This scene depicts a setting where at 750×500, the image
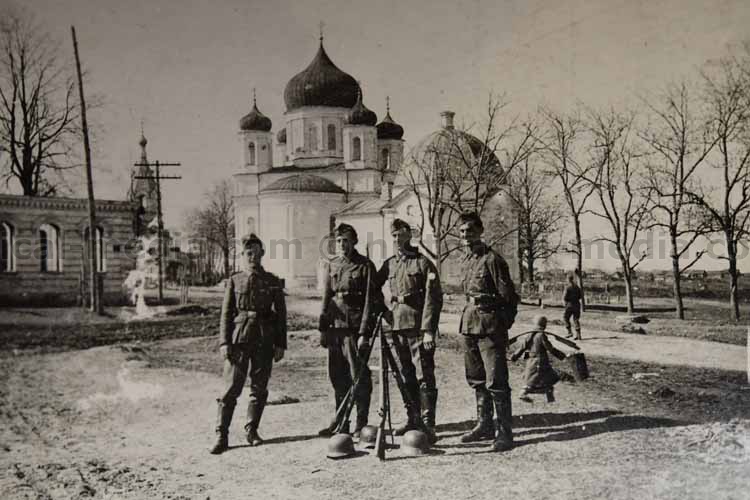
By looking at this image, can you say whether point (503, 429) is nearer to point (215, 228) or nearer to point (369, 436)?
point (369, 436)

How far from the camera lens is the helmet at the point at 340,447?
2959 mm

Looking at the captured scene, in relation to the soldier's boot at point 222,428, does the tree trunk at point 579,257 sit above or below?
above

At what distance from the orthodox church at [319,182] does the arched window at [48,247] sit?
94 cm

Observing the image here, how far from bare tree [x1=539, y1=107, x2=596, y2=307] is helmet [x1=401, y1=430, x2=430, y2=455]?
5.07 feet

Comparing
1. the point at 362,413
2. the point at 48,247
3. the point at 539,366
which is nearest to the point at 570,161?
the point at 539,366

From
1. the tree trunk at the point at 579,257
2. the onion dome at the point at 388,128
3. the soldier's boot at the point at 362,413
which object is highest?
the onion dome at the point at 388,128

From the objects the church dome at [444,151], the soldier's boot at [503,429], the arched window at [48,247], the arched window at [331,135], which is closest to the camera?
the soldier's boot at [503,429]

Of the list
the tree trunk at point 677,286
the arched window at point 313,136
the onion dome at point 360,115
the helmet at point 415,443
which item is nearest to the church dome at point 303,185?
the arched window at point 313,136

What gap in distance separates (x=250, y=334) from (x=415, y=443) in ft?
3.15

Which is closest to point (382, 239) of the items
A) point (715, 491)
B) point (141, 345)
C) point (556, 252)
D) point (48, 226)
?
point (556, 252)

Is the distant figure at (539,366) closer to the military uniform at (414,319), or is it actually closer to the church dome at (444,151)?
the military uniform at (414,319)

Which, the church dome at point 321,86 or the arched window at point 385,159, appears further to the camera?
the arched window at point 385,159

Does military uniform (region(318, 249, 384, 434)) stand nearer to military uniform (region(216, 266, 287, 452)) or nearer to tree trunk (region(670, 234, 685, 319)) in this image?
military uniform (region(216, 266, 287, 452))

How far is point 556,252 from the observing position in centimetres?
395
